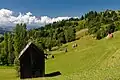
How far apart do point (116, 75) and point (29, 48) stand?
40.3m

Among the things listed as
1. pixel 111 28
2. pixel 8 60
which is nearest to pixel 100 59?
pixel 8 60

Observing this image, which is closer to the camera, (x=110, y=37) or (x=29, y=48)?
(x=29, y=48)

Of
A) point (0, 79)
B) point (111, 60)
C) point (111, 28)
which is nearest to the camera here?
point (111, 60)

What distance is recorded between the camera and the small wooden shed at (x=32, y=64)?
7025 centimetres

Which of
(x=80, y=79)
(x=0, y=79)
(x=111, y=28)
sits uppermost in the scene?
(x=111, y=28)

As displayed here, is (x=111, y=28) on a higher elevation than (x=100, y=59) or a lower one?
higher

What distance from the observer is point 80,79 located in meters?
33.9

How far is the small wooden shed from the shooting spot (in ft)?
230

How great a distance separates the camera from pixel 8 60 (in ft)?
516

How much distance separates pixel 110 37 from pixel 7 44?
80145 mm

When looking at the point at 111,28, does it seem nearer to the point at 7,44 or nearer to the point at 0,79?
the point at 7,44

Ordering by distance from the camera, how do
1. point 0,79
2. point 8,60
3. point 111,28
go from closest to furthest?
point 0,79 → point 8,60 → point 111,28

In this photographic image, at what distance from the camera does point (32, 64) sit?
71.0 m

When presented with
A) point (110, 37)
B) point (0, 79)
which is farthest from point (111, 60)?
point (110, 37)
